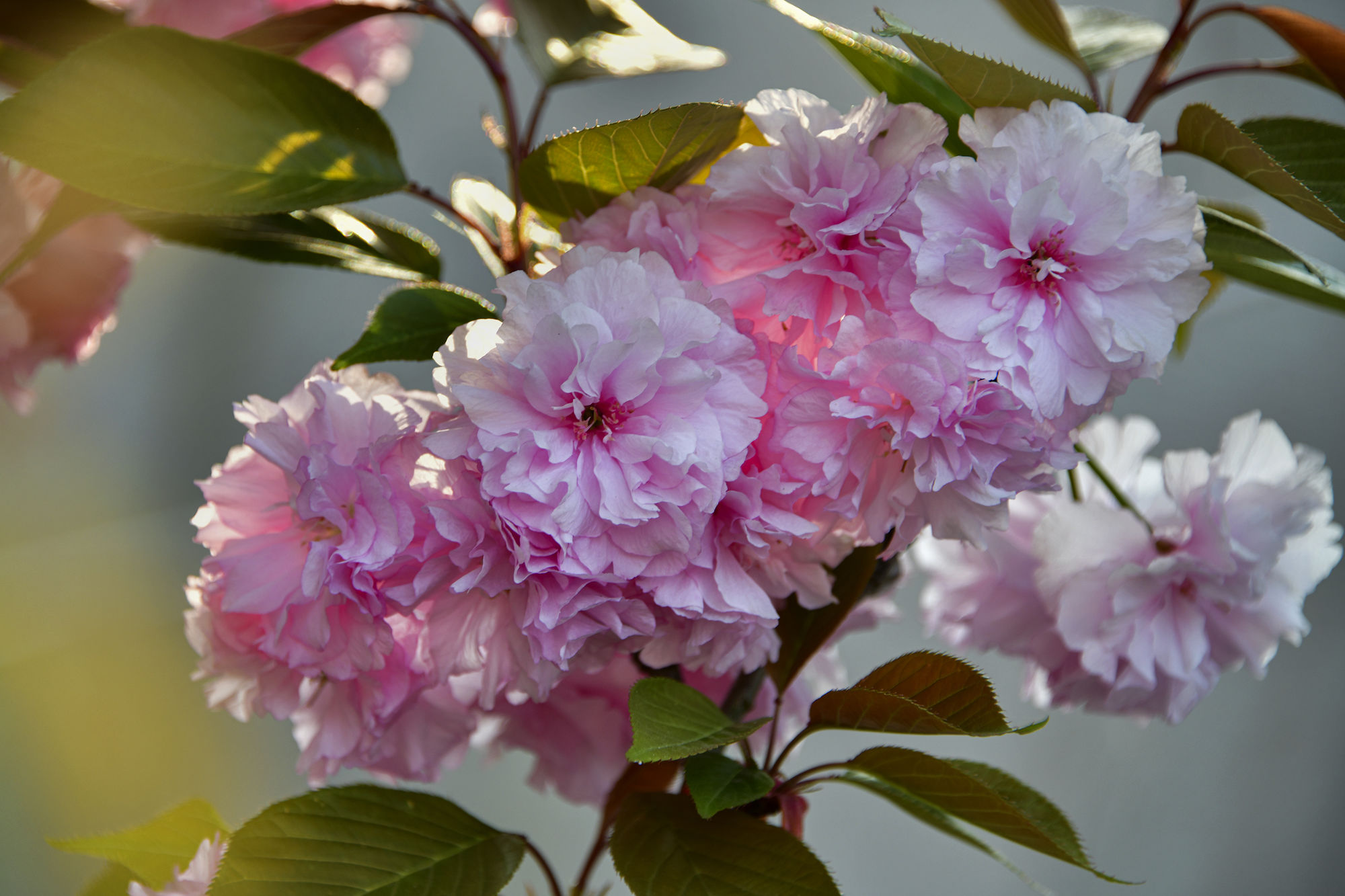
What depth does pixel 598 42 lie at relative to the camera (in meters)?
0.50

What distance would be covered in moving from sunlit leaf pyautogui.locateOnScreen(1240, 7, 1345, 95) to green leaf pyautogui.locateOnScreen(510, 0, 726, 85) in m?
0.25

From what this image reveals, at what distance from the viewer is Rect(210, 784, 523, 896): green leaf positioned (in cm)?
36

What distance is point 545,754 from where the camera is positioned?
21.1 inches

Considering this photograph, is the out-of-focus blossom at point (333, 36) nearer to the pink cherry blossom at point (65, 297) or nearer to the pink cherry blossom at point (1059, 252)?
the pink cherry blossom at point (65, 297)

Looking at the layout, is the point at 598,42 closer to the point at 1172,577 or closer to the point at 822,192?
the point at 822,192

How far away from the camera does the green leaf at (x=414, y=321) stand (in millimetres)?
375

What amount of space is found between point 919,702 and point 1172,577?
0.19 meters

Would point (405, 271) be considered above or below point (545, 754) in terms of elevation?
above

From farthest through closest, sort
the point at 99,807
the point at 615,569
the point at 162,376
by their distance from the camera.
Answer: the point at 162,376
the point at 99,807
the point at 615,569

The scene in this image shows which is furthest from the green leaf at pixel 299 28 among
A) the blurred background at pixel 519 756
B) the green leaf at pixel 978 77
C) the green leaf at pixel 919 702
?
the blurred background at pixel 519 756

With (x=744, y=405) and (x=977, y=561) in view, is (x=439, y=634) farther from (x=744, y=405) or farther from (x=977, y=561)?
(x=977, y=561)

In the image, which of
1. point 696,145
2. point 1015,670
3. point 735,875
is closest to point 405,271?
point 696,145

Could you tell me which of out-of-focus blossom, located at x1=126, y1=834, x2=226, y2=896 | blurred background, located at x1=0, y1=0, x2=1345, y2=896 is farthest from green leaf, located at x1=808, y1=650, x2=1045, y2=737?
blurred background, located at x1=0, y1=0, x2=1345, y2=896

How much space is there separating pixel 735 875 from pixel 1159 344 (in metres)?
0.23
